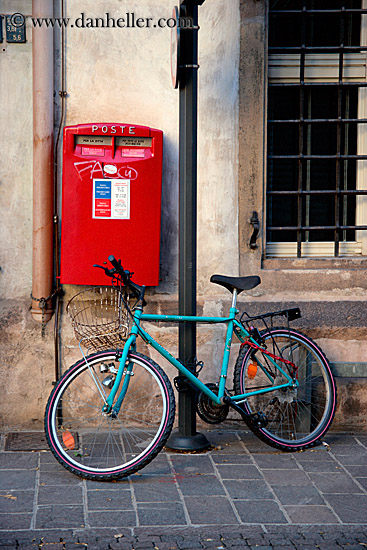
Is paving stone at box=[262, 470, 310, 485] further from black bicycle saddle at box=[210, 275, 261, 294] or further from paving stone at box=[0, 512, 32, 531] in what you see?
paving stone at box=[0, 512, 32, 531]

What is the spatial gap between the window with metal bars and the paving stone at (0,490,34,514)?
267 cm

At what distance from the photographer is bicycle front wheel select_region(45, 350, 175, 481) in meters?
4.51

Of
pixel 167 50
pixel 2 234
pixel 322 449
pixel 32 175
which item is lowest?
pixel 322 449

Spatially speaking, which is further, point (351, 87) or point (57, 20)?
point (351, 87)

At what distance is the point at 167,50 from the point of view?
5.46 metres

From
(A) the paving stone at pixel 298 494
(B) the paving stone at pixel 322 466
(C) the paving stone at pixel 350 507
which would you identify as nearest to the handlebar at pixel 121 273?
(A) the paving stone at pixel 298 494

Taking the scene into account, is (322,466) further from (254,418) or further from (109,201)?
(109,201)

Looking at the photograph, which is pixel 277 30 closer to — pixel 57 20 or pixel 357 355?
pixel 57 20

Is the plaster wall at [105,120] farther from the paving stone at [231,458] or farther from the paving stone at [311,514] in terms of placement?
the paving stone at [311,514]

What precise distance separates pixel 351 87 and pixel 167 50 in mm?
1488

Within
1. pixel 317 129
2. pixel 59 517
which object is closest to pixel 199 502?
pixel 59 517

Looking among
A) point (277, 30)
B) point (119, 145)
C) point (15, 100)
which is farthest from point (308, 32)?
point (15, 100)

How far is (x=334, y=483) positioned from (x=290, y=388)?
0.83 m

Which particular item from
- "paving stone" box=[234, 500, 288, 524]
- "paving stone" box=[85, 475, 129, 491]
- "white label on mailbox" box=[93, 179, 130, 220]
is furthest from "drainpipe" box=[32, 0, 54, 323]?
"paving stone" box=[234, 500, 288, 524]
